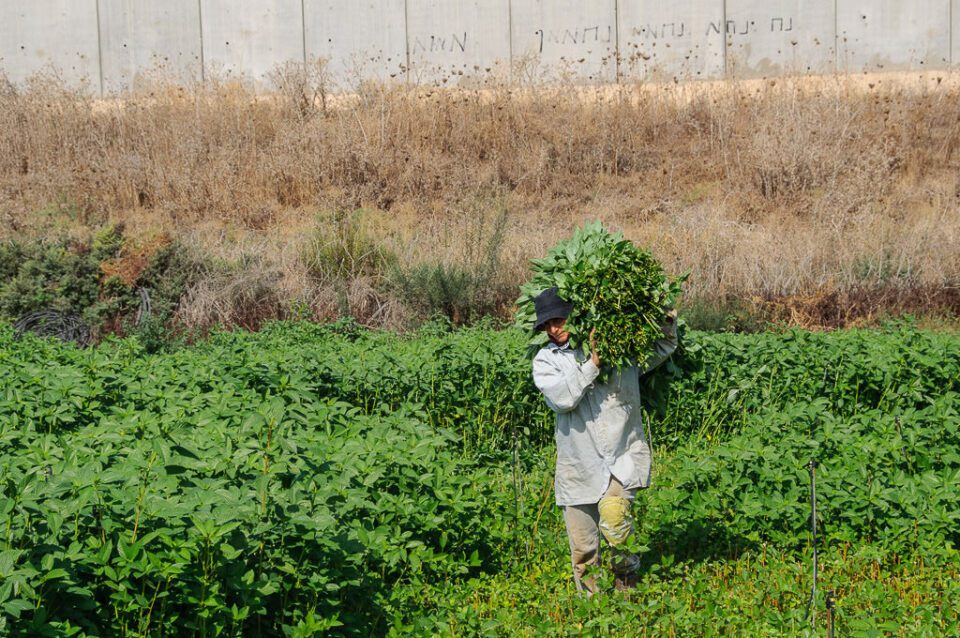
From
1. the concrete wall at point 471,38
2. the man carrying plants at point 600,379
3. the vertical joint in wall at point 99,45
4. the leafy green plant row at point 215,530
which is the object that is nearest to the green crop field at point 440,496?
the leafy green plant row at point 215,530

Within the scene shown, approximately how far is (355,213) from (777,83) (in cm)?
810

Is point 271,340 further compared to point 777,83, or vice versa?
point 777,83

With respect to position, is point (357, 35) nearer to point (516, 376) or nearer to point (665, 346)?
point (516, 376)

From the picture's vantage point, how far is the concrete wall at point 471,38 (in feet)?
59.0

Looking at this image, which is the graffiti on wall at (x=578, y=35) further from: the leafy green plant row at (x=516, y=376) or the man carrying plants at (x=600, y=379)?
the man carrying plants at (x=600, y=379)

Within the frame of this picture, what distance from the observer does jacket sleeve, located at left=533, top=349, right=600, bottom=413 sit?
4535 millimetres

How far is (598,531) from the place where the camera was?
470 centimetres

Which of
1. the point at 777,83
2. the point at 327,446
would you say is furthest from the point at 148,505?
the point at 777,83

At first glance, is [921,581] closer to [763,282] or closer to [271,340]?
[271,340]

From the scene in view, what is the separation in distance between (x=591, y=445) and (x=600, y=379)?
0.99 feet

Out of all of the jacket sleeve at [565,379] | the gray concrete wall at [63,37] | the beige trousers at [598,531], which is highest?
the gray concrete wall at [63,37]

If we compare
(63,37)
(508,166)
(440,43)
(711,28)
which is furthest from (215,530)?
(63,37)

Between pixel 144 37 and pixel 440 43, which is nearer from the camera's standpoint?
pixel 440 43

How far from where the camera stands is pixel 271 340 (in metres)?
8.67
